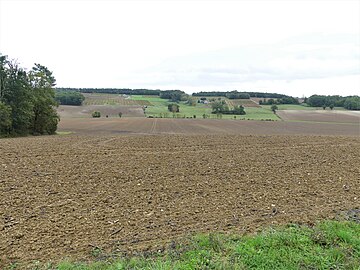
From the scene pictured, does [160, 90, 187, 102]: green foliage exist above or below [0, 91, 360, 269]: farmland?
above

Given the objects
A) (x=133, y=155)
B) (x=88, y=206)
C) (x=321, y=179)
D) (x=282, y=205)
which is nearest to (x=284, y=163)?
(x=321, y=179)

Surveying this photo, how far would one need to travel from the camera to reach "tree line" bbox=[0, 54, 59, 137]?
33938 mm

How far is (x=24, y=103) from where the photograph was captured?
34.9m

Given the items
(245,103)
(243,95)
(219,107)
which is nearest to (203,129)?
(219,107)

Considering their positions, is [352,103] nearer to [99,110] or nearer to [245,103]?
[245,103]

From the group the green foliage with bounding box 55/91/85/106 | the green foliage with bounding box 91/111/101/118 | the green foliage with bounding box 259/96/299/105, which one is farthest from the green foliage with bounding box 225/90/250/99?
the green foliage with bounding box 55/91/85/106

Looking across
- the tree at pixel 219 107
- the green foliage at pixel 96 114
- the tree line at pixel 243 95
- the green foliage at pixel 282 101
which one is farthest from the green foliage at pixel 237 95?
the green foliage at pixel 96 114

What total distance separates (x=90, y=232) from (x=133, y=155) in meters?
10.9

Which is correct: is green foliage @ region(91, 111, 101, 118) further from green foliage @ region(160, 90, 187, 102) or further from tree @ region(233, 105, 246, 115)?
green foliage @ region(160, 90, 187, 102)

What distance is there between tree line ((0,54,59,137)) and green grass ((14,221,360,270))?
33.1 meters

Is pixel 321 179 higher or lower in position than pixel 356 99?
lower

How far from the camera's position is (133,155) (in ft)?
55.2

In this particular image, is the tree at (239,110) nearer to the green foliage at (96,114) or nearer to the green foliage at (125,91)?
the green foliage at (96,114)

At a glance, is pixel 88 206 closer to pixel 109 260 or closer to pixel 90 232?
pixel 90 232
